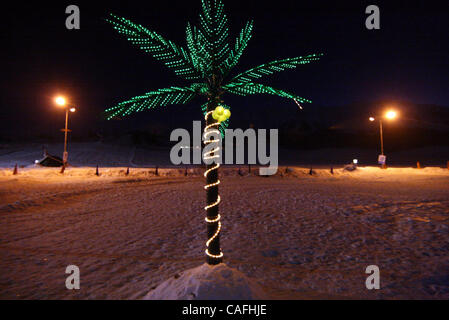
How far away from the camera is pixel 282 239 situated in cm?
615

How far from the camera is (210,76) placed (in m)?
3.34

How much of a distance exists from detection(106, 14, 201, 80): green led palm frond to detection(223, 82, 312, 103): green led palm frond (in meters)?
0.53

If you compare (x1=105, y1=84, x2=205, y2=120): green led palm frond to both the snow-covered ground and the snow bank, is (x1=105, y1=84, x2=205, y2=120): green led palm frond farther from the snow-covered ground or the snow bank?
the snow-covered ground

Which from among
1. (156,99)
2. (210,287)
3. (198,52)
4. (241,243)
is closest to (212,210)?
(210,287)

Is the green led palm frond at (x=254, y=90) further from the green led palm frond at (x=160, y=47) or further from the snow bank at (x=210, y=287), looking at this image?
the snow bank at (x=210, y=287)

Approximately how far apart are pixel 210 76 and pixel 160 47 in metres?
0.74

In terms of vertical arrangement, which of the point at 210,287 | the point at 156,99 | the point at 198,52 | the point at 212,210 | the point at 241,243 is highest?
the point at 198,52

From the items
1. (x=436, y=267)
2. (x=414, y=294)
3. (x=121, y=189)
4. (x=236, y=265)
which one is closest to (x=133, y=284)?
(x=236, y=265)

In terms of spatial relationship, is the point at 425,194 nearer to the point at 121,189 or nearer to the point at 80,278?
the point at 80,278

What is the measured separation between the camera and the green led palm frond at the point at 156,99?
119 inches

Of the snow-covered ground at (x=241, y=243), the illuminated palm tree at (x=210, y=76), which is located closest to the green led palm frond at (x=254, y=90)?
the illuminated palm tree at (x=210, y=76)

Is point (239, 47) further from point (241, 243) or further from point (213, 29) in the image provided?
point (241, 243)

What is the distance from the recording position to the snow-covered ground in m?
4.00

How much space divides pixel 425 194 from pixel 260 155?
34.4 meters
